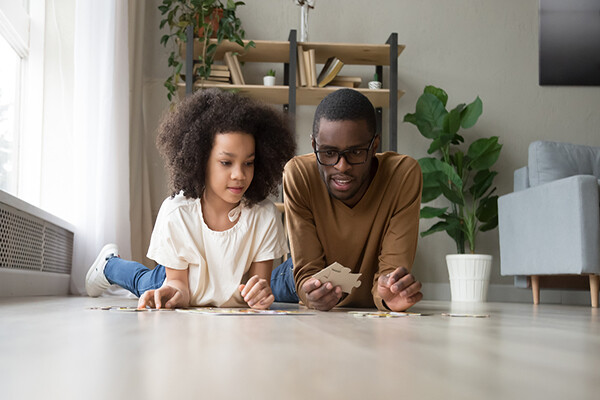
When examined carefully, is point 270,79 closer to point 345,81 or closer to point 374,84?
point 345,81

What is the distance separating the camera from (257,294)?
162cm

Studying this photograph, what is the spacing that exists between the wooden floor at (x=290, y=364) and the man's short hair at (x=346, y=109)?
764 mm

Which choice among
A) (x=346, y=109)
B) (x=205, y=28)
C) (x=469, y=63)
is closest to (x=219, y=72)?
(x=205, y=28)

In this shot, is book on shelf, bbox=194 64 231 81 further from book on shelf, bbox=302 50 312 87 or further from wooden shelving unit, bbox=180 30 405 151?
book on shelf, bbox=302 50 312 87

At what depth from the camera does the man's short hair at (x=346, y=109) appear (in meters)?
1.69

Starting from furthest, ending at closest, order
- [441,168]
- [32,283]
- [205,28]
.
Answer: [441,168]
[205,28]
[32,283]

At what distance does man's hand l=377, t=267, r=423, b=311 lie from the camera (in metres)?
1.50

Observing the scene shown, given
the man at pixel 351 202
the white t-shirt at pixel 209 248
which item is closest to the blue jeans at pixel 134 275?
the white t-shirt at pixel 209 248

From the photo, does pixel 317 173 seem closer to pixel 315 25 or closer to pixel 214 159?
pixel 214 159

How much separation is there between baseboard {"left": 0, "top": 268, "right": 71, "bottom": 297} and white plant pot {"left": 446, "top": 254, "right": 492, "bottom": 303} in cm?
239

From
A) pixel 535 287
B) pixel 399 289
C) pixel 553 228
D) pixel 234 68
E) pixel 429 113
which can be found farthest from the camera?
pixel 429 113

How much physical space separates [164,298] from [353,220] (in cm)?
59

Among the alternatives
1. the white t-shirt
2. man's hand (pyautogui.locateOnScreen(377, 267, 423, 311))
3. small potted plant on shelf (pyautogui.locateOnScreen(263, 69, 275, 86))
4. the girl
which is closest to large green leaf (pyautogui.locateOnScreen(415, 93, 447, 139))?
small potted plant on shelf (pyautogui.locateOnScreen(263, 69, 275, 86))

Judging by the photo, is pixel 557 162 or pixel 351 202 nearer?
pixel 351 202
